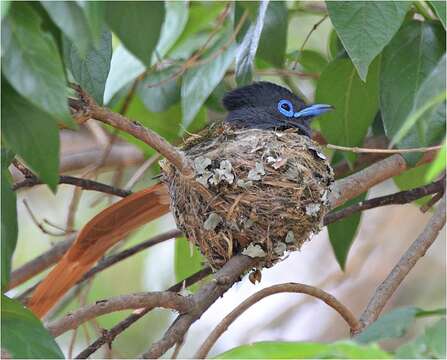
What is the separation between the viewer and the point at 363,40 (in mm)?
3336

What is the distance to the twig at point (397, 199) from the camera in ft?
15.1

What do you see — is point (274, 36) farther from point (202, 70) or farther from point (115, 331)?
point (115, 331)

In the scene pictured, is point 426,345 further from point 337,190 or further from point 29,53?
point 337,190

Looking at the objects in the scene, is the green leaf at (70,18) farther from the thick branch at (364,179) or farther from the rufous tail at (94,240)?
the thick branch at (364,179)

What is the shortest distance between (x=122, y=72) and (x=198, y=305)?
1.84m

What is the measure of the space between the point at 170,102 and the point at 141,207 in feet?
3.63

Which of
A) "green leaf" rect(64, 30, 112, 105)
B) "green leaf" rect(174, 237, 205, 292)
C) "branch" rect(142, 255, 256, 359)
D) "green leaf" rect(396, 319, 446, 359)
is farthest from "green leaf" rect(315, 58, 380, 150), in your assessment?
"green leaf" rect(396, 319, 446, 359)

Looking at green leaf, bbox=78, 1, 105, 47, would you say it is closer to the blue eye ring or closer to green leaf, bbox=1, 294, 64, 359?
green leaf, bbox=1, 294, 64, 359

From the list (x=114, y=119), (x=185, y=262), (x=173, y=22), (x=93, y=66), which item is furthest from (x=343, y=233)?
(x=114, y=119)

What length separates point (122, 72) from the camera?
495 centimetres

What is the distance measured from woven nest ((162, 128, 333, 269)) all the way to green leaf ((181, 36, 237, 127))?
381 millimetres

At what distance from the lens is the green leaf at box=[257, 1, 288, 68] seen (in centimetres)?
461

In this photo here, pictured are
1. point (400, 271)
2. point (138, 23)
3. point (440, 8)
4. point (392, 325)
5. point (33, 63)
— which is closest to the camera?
point (392, 325)

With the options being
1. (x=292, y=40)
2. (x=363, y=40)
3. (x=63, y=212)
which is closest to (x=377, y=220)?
(x=292, y=40)
